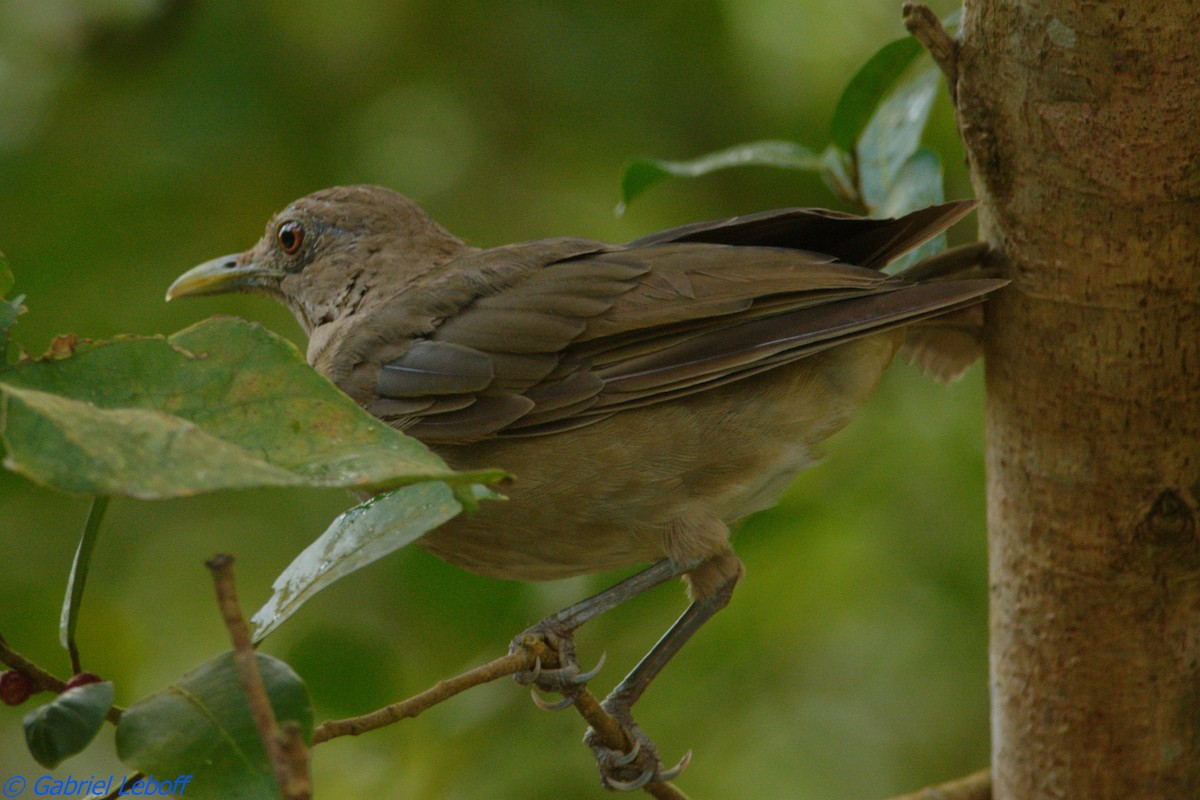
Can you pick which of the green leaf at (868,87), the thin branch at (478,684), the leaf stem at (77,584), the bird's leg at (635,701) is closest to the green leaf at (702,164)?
the green leaf at (868,87)

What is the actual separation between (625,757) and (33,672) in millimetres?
1762

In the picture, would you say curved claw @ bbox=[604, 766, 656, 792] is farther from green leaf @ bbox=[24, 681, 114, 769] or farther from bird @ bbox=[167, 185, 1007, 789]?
green leaf @ bbox=[24, 681, 114, 769]

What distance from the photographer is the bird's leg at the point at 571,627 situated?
9.95ft

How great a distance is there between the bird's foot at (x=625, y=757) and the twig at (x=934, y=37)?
6.12ft

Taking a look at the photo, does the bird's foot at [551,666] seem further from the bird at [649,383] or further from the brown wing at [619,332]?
the brown wing at [619,332]

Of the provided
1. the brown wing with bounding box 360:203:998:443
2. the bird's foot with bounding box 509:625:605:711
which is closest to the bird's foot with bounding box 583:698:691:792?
the bird's foot with bounding box 509:625:605:711

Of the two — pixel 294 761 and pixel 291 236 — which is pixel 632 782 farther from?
pixel 291 236

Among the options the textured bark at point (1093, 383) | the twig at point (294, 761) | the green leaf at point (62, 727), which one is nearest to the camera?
the twig at point (294, 761)

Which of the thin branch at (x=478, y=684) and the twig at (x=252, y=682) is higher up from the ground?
the twig at (x=252, y=682)

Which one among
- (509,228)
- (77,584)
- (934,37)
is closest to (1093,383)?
(934,37)

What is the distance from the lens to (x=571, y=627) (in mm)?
3350

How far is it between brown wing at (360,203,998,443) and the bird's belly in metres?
0.08

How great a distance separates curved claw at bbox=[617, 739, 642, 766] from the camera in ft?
11.0

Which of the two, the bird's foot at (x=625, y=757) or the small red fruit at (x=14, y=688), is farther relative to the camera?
the bird's foot at (x=625, y=757)
